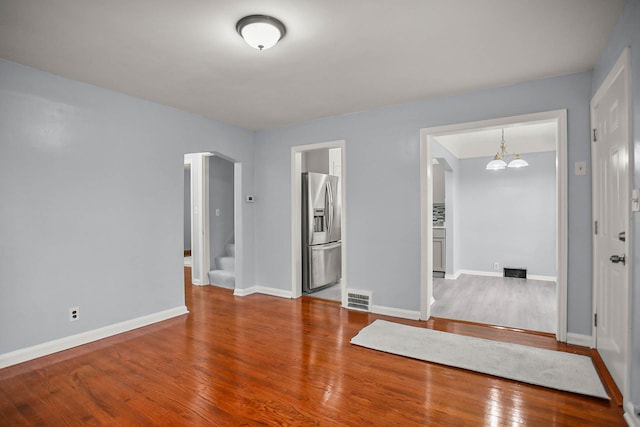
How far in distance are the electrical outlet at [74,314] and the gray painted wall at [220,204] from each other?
8.61 ft

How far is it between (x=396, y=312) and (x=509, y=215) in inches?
149

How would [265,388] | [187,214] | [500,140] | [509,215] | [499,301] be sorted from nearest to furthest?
[265,388] → [499,301] → [500,140] → [509,215] → [187,214]

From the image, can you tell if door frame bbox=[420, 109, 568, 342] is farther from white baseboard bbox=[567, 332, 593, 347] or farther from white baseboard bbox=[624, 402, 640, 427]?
white baseboard bbox=[624, 402, 640, 427]

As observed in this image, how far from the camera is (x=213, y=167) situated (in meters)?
5.88

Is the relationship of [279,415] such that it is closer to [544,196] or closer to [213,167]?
[213,167]

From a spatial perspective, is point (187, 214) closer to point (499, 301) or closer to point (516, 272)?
point (499, 301)

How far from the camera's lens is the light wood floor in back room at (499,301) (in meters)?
3.82

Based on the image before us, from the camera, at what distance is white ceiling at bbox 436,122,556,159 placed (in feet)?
16.5

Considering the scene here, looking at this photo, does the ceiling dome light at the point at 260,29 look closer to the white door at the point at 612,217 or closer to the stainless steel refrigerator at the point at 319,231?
the white door at the point at 612,217

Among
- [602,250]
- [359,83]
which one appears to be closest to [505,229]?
[602,250]

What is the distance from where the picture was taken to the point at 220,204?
5.97 m

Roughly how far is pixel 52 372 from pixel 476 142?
20.2ft

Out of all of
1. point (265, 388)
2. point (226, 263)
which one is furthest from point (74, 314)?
point (226, 263)

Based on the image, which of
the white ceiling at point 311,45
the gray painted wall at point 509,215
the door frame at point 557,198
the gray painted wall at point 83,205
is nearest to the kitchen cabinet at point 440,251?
the gray painted wall at point 509,215
